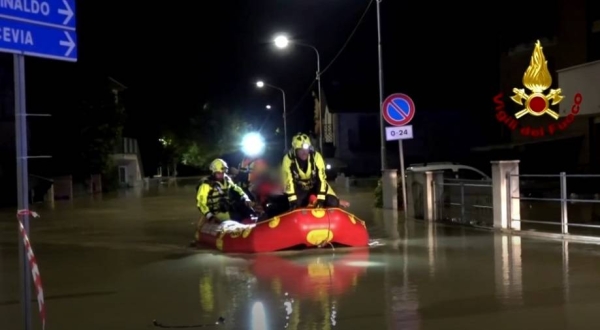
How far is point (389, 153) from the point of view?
5244cm

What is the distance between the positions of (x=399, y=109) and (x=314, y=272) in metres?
9.44

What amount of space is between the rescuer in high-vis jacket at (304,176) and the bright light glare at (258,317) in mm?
5132

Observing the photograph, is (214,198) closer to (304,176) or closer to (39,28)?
(304,176)

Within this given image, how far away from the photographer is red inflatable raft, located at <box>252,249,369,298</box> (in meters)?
10.1

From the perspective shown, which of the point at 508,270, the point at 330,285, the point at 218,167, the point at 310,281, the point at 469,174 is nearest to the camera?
the point at 330,285

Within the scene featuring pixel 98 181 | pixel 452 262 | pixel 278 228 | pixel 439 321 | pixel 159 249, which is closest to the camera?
pixel 439 321

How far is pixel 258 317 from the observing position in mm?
8500

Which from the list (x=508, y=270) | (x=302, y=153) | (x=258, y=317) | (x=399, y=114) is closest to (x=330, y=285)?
(x=258, y=317)

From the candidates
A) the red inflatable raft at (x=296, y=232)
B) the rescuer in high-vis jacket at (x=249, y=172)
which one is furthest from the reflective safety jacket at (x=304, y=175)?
the rescuer in high-vis jacket at (x=249, y=172)

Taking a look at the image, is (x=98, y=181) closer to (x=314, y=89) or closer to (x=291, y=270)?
(x=314, y=89)

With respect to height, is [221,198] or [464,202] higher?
[221,198]

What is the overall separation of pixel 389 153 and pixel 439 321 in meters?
44.7

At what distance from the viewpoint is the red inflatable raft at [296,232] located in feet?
45.3

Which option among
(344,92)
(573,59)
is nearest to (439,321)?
(573,59)
